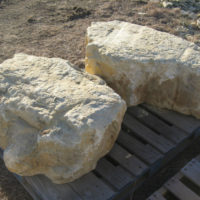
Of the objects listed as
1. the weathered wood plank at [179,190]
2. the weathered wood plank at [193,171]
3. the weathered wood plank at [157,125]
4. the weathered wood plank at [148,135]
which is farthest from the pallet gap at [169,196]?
the weathered wood plank at [157,125]

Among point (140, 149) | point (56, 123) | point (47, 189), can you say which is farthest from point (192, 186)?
point (56, 123)

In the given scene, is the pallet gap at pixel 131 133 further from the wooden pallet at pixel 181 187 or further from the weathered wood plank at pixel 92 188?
the weathered wood plank at pixel 92 188

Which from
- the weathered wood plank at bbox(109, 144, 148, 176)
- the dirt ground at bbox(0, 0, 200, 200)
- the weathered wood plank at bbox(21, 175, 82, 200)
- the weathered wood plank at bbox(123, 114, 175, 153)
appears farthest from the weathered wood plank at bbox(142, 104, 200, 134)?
the dirt ground at bbox(0, 0, 200, 200)

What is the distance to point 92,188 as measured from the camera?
2.22 m

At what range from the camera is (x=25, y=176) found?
7.64ft

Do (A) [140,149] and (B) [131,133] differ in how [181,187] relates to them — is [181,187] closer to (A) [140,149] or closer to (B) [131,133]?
(A) [140,149]

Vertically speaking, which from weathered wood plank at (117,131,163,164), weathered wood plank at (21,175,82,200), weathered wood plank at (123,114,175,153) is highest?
weathered wood plank at (123,114,175,153)

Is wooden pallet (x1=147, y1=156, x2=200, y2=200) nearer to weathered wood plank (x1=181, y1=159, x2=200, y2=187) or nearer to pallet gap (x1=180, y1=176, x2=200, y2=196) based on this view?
weathered wood plank (x1=181, y1=159, x2=200, y2=187)

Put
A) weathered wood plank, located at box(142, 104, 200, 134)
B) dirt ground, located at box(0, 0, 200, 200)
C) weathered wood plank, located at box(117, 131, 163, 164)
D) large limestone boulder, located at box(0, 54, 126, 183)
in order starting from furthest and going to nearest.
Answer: dirt ground, located at box(0, 0, 200, 200) → weathered wood plank, located at box(142, 104, 200, 134) → weathered wood plank, located at box(117, 131, 163, 164) → large limestone boulder, located at box(0, 54, 126, 183)

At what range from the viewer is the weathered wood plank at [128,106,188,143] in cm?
269

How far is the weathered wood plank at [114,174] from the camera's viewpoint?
7.45 feet

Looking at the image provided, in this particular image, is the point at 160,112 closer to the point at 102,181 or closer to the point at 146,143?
the point at 146,143

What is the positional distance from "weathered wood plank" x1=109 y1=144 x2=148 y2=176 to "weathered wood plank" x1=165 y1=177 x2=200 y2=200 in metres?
0.26

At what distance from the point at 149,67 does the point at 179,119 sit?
673 mm
